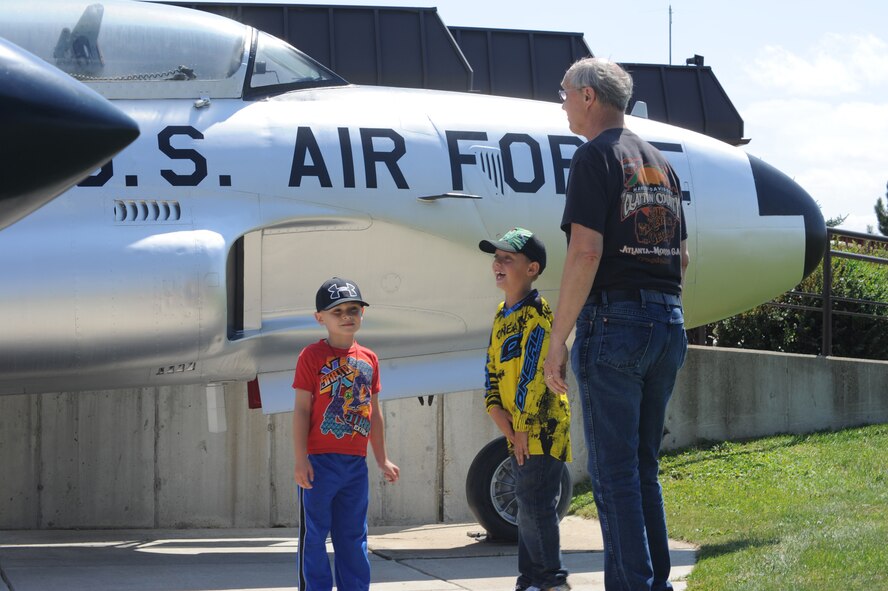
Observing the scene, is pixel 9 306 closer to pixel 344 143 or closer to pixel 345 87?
pixel 344 143

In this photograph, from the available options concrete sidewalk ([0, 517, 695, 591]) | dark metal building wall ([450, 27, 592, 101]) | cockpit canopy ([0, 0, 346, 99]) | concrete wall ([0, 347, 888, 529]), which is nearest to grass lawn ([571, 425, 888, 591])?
concrete sidewalk ([0, 517, 695, 591])

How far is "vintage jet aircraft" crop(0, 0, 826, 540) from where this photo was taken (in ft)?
18.6

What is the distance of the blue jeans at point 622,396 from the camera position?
3.95m

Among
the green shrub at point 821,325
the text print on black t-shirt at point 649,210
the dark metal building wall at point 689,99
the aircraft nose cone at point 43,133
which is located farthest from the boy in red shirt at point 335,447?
the dark metal building wall at point 689,99

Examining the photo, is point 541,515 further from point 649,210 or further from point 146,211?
point 146,211

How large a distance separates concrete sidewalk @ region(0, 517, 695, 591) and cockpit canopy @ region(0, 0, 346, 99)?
2.63 m

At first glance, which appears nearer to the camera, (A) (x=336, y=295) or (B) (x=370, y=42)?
(A) (x=336, y=295)

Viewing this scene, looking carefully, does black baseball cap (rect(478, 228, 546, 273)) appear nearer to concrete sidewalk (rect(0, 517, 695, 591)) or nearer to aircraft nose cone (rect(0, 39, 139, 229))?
concrete sidewalk (rect(0, 517, 695, 591))

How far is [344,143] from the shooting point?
624cm

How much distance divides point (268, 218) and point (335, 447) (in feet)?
6.22

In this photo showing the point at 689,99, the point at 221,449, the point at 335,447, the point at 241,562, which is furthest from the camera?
the point at 689,99

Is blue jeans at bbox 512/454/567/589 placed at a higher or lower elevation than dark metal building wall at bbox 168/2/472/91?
lower

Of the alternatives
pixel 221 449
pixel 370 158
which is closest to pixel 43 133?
pixel 370 158

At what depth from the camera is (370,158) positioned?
624cm
